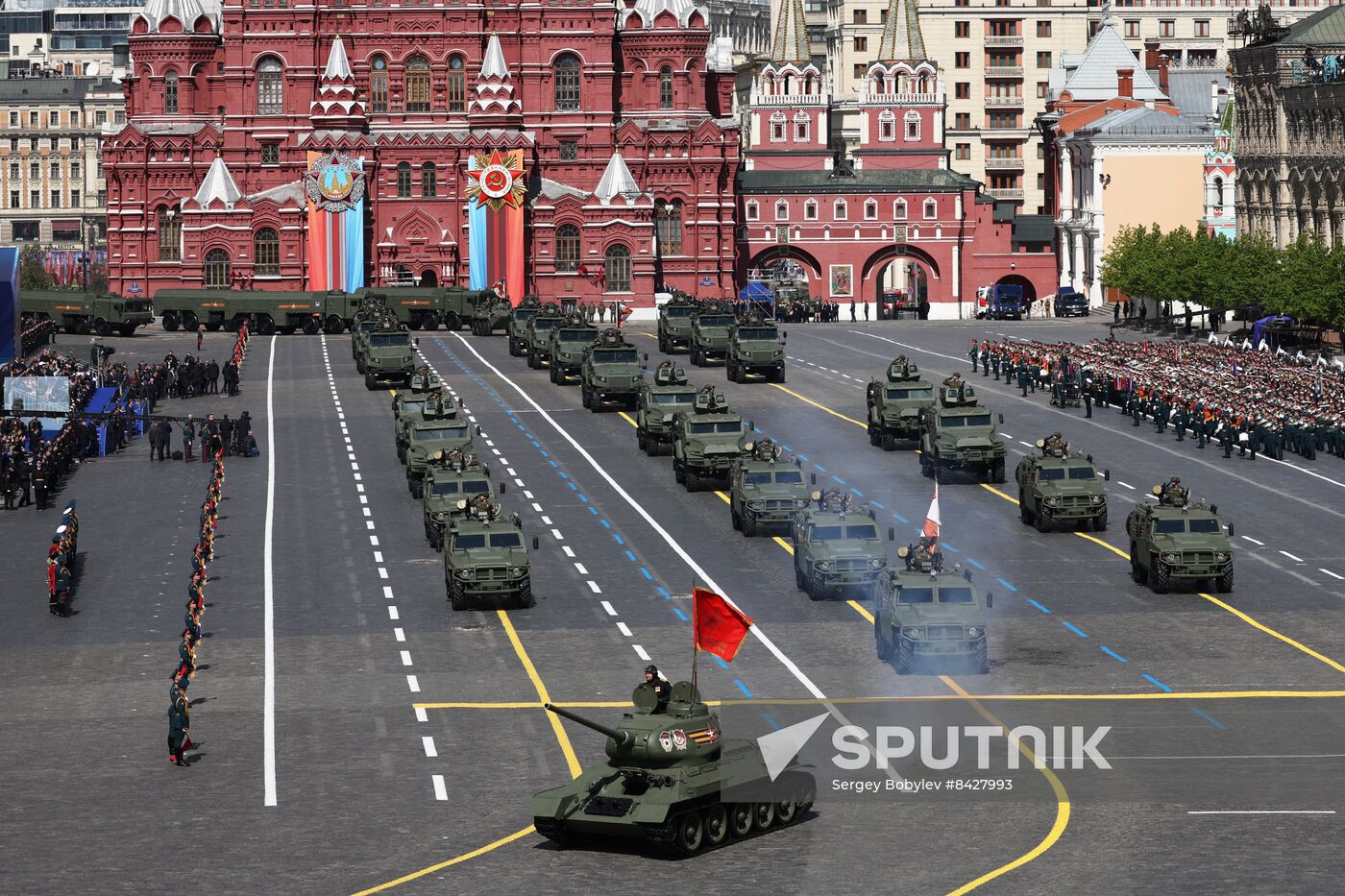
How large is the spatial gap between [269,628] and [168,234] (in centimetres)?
10140

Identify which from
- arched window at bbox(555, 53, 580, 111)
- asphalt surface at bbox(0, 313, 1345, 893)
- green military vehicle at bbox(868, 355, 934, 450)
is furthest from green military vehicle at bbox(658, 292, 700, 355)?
arched window at bbox(555, 53, 580, 111)

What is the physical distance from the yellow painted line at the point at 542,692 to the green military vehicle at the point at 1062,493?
16.7 metres

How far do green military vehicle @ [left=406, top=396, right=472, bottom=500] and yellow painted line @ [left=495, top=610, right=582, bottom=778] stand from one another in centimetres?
1613

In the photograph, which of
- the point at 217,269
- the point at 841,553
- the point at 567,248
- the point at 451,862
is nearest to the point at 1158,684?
the point at 841,553

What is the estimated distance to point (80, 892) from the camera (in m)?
35.5

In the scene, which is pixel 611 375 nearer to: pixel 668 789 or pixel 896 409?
pixel 896 409

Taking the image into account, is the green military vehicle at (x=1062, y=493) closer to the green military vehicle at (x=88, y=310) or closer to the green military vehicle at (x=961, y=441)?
the green military vehicle at (x=961, y=441)

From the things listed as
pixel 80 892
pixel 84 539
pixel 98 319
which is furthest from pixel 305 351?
pixel 80 892

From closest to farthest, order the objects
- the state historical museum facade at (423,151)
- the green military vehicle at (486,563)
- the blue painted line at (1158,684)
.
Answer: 1. the blue painted line at (1158,684)
2. the green military vehicle at (486,563)
3. the state historical museum facade at (423,151)

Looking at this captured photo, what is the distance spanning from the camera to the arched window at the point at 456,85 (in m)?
156

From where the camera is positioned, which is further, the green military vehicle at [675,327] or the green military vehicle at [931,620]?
the green military vehicle at [675,327]

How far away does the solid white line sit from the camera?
142 feet

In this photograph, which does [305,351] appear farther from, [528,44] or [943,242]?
[943,242]

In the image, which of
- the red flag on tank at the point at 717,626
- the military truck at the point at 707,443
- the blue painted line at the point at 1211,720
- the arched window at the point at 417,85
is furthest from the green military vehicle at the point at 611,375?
the arched window at the point at 417,85
